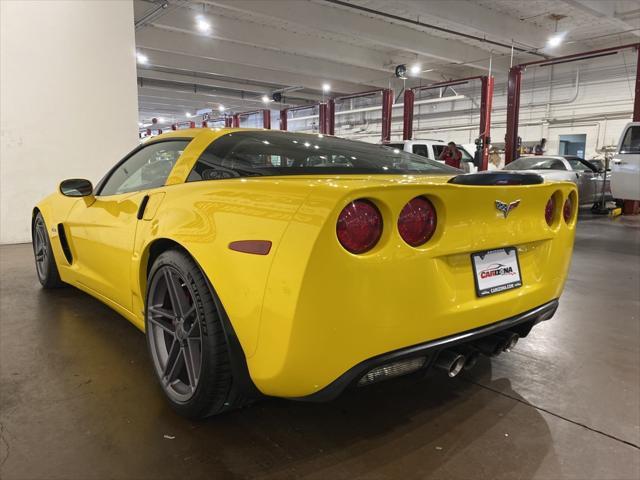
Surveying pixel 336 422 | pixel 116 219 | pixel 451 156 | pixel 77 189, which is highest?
pixel 451 156

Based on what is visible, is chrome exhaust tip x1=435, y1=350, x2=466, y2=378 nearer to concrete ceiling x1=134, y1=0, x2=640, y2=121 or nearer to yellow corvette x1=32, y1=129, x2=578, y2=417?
yellow corvette x1=32, y1=129, x2=578, y2=417

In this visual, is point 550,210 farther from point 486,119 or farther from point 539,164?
point 486,119

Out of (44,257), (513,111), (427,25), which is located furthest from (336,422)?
(513,111)

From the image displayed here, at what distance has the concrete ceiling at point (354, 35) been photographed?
9.38 meters

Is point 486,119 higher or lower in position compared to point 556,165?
higher

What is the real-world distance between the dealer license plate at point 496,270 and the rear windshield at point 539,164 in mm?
8805

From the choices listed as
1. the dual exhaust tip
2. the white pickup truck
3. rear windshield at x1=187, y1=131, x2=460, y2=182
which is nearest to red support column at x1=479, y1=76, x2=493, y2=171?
the white pickup truck

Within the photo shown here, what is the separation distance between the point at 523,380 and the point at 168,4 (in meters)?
9.16

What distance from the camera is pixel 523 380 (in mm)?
2062

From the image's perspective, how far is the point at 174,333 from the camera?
5.58 feet

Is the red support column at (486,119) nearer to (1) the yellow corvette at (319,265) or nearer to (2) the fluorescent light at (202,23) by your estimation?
(2) the fluorescent light at (202,23)

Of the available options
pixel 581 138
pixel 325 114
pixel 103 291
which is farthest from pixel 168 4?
pixel 581 138

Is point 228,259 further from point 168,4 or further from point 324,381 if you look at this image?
point 168,4

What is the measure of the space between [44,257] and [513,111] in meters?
11.7
